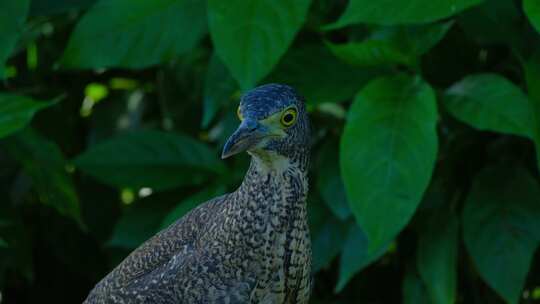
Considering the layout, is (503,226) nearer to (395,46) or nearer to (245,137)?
(395,46)

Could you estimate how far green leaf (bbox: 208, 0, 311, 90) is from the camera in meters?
3.87

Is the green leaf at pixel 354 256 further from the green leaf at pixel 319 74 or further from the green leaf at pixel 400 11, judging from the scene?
the green leaf at pixel 400 11

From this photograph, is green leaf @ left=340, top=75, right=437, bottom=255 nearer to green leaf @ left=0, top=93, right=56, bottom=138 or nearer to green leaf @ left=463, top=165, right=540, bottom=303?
green leaf @ left=463, top=165, right=540, bottom=303

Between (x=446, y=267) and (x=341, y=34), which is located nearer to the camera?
(x=446, y=267)

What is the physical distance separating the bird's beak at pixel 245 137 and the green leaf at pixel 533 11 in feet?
3.84

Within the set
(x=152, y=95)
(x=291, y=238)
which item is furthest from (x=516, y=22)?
(x=152, y=95)

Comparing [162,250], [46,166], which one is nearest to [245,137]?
[162,250]

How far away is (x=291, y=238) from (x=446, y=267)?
51.3 inches

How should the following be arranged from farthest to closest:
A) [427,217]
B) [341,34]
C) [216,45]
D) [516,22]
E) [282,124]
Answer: [341,34]
[427,217]
[516,22]
[216,45]
[282,124]

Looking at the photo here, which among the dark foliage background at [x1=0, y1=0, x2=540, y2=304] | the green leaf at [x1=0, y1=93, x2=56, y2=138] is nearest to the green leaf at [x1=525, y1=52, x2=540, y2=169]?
the dark foliage background at [x1=0, y1=0, x2=540, y2=304]

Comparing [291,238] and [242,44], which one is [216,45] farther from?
[291,238]

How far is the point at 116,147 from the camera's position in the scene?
4.62 metres

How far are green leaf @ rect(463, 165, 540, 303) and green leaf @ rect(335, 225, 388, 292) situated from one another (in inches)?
15.1

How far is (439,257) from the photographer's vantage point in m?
4.34
